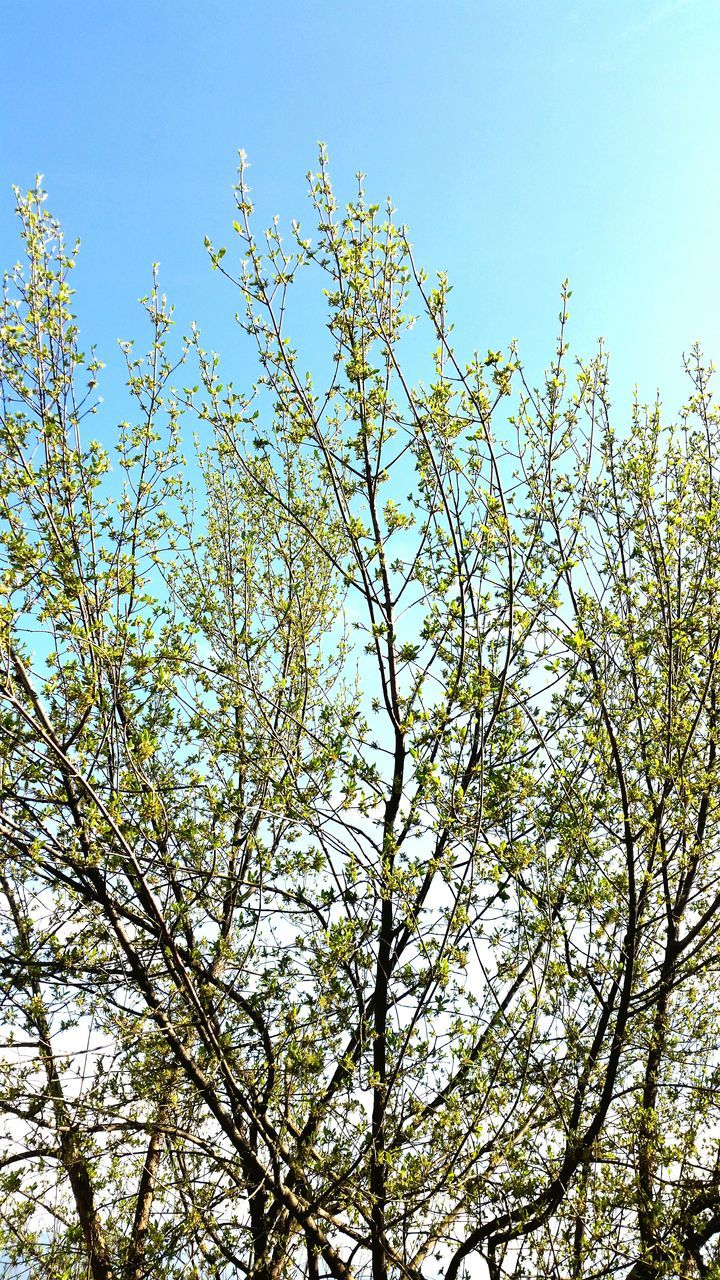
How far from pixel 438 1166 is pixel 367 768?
2.12 m

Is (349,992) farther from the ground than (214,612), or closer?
closer

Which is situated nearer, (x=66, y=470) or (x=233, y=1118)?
(x=66, y=470)

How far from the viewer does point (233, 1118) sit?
536 cm

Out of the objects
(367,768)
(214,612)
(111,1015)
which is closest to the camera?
(367,768)

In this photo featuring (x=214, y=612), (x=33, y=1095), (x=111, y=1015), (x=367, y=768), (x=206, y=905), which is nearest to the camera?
(x=33, y=1095)

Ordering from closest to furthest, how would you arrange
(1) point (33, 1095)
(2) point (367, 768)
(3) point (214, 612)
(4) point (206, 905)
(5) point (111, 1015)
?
1. (1) point (33, 1095)
2. (2) point (367, 768)
3. (5) point (111, 1015)
4. (4) point (206, 905)
5. (3) point (214, 612)

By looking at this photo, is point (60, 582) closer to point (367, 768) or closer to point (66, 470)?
point (66, 470)

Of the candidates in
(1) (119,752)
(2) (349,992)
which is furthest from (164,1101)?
(1) (119,752)

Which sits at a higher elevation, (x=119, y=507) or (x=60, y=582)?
(x=119, y=507)

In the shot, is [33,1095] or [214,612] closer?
[33,1095]

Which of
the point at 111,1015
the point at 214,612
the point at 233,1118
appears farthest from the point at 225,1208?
the point at 214,612

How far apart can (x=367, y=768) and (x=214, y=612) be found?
2.75 meters

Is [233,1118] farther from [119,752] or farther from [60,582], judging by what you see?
[60,582]

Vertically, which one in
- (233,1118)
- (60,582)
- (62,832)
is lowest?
(233,1118)
